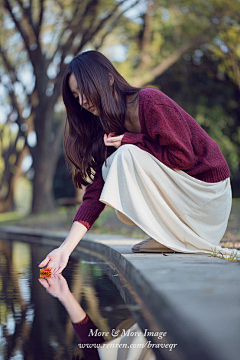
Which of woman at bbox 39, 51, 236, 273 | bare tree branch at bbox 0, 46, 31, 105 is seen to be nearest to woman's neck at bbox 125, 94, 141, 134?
woman at bbox 39, 51, 236, 273

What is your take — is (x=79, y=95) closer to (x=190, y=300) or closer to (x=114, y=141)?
(x=114, y=141)

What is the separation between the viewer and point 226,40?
613 inches

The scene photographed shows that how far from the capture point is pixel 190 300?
1907 millimetres

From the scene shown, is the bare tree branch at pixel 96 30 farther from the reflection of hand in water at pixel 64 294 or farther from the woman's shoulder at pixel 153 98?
the reflection of hand in water at pixel 64 294

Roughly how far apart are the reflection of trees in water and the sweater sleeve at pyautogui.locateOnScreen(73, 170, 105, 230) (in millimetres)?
433

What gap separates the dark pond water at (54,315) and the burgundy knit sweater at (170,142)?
52cm

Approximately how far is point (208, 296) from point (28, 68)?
1895cm

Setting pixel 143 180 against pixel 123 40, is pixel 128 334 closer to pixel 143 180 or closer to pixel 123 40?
pixel 143 180

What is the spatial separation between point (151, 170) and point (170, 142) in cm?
23

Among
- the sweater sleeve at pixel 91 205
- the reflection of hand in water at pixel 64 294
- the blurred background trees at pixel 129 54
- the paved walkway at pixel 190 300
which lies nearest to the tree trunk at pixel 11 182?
the blurred background trees at pixel 129 54

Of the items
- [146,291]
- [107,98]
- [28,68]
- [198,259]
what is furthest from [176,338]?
[28,68]

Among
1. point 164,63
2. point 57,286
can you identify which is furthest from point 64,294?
point 164,63

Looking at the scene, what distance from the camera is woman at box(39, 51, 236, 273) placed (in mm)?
3168

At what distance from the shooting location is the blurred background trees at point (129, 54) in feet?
46.5
